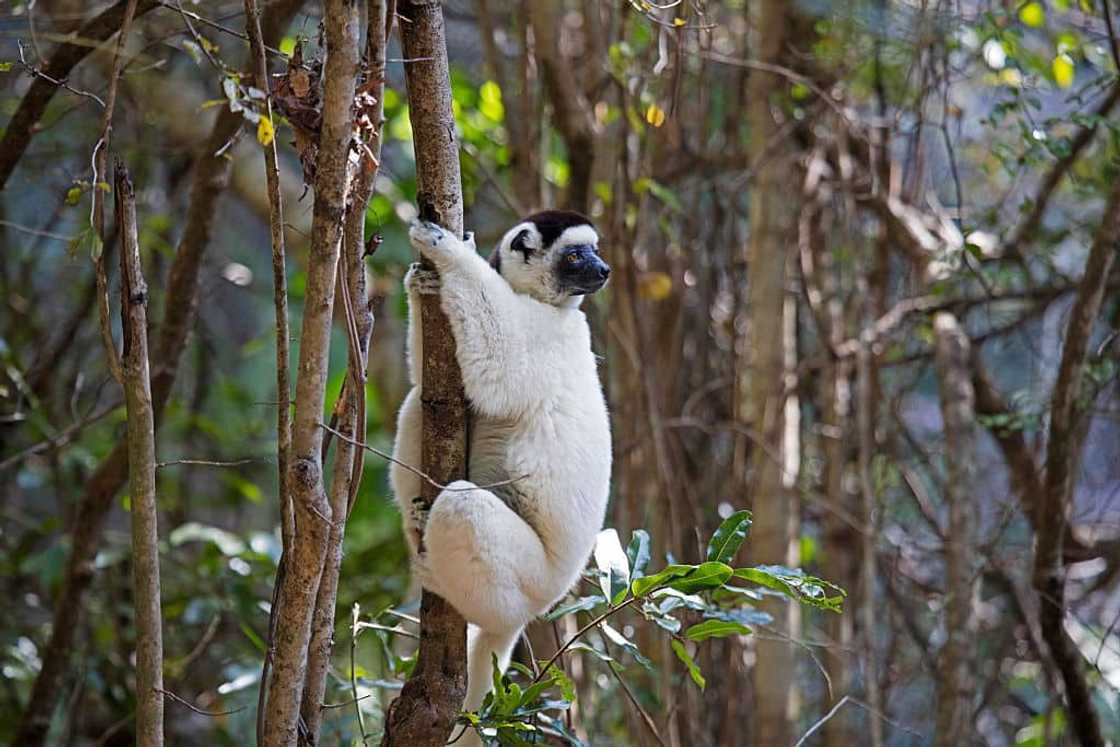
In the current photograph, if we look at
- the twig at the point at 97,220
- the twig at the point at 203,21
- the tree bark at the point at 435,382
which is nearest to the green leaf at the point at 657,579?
the tree bark at the point at 435,382

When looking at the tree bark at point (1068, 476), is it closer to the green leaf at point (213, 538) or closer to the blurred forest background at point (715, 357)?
the blurred forest background at point (715, 357)

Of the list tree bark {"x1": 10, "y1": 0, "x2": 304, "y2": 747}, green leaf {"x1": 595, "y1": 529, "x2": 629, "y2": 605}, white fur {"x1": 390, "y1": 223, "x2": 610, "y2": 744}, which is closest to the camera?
green leaf {"x1": 595, "y1": 529, "x2": 629, "y2": 605}

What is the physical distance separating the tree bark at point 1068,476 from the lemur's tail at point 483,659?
197cm

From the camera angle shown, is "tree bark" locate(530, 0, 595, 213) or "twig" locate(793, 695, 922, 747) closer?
"twig" locate(793, 695, 922, 747)

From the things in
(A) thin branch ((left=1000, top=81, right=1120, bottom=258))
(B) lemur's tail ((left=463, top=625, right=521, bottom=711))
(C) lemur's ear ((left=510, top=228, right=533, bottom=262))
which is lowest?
(B) lemur's tail ((left=463, top=625, right=521, bottom=711))

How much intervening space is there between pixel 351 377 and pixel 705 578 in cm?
87

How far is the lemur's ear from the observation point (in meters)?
3.36

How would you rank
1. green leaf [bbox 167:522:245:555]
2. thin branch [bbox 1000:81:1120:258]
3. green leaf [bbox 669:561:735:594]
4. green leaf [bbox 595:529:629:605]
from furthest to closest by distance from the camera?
thin branch [bbox 1000:81:1120:258] < green leaf [bbox 167:522:245:555] < green leaf [bbox 595:529:629:605] < green leaf [bbox 669:561:735:594]

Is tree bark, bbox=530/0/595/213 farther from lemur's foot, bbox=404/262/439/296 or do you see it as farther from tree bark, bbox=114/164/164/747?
tree bark, bbox=114/164/164/747

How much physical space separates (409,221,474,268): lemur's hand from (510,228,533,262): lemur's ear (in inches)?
24.1

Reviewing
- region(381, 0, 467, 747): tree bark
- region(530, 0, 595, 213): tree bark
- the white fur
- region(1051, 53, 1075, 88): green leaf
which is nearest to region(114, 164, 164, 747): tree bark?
region(381, 0, 467, 747): tree bark

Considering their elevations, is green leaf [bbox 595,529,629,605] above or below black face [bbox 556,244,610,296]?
below

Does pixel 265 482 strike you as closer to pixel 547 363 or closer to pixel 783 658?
pixel 783 658

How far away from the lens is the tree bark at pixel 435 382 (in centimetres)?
244
